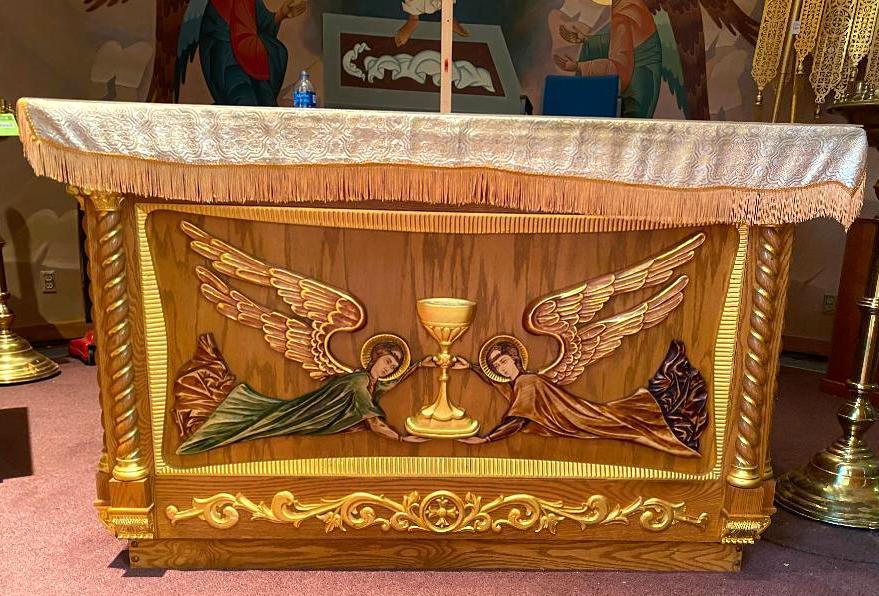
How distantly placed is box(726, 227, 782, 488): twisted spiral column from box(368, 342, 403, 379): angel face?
2.99ft

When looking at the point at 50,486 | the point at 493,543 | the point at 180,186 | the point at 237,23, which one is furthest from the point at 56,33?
the point at 493,543

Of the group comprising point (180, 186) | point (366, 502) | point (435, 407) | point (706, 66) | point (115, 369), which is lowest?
point (366, 502)

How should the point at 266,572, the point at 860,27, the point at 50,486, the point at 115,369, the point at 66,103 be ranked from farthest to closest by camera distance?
1. the point at 860,27
2. the point at 50,486
3. the point at 266,572
4. the point at 115,369
5. the point at 66,103

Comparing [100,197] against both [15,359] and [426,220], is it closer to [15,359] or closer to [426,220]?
[426,220]

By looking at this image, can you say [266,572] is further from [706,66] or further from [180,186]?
[706,66]

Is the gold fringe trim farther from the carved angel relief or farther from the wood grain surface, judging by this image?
the wood grain surface

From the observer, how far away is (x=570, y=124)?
1.52m

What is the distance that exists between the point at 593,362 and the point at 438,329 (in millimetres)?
423

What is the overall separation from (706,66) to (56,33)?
14.0 feet

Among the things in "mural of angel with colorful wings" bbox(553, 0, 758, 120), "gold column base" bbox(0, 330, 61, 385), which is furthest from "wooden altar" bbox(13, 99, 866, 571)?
"mural of angel with colorful wings" bbox(553, 0, 758, 120)

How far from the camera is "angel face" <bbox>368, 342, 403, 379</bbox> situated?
172 centimetres

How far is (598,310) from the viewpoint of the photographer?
1706 mm

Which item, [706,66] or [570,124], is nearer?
[570,124]

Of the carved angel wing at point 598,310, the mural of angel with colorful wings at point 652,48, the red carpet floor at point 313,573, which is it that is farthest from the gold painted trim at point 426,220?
the mural of angel with colorful wings at point 652,48
